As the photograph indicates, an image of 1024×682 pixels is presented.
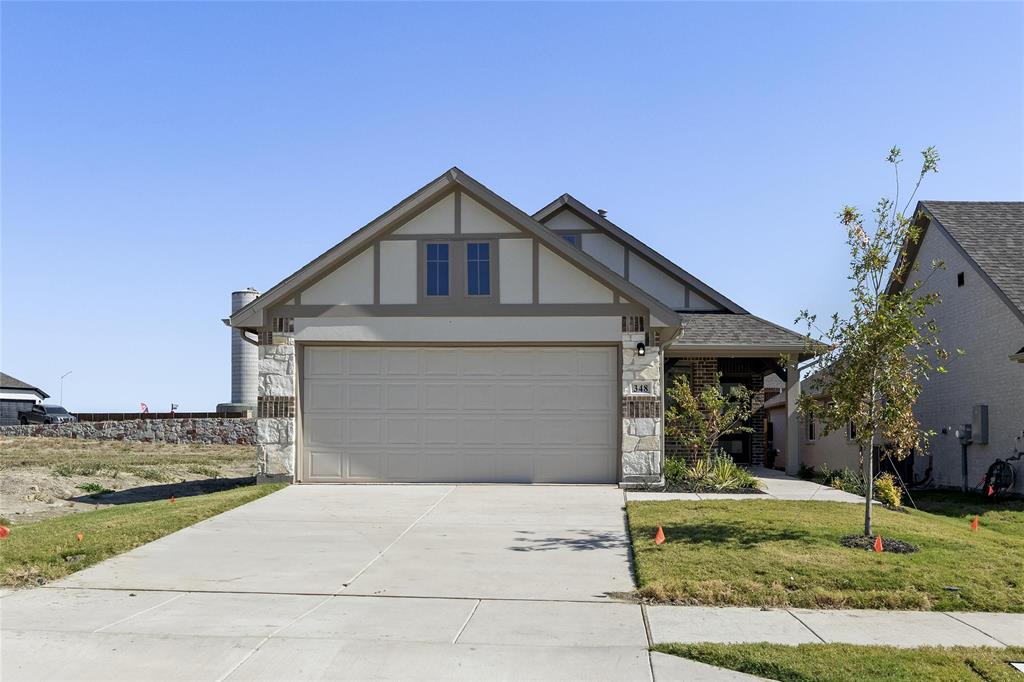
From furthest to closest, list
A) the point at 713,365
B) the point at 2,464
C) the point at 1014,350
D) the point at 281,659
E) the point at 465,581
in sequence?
the point at 2,464 → the point at 713,365 → the point at 1014,350 → the point at 465,581 → the point at 281,659

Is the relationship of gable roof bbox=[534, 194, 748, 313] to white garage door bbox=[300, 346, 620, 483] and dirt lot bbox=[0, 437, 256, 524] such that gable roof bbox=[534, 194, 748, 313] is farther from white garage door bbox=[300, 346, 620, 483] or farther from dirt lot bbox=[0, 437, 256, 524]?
dirt lot bbox=[0, 437, 256, 524]

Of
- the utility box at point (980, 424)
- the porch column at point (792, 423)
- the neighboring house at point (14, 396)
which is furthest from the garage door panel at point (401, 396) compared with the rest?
the neighboring house at point (14, 396)

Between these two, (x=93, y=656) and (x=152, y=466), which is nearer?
(x=93, y=656)

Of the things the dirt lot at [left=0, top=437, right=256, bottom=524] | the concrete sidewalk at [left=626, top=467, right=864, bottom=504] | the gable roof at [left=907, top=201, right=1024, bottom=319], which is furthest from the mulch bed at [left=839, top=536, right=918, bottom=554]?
the dirt lot at [left=0, top=437, right=256, bottom=524]

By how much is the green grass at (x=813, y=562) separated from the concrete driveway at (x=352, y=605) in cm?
63

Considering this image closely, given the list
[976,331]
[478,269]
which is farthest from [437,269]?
[976,331]

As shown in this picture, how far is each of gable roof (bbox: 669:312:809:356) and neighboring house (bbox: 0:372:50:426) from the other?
134 feet

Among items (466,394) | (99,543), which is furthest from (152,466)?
(99,543)

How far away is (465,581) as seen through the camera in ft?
33.1

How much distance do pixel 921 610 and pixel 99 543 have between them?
918 cm

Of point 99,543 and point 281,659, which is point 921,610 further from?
point 99,543

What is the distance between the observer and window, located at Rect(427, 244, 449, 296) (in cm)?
1761

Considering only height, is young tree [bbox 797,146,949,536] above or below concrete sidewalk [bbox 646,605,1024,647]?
above

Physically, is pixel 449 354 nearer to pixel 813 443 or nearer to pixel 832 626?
pixel 832 626
